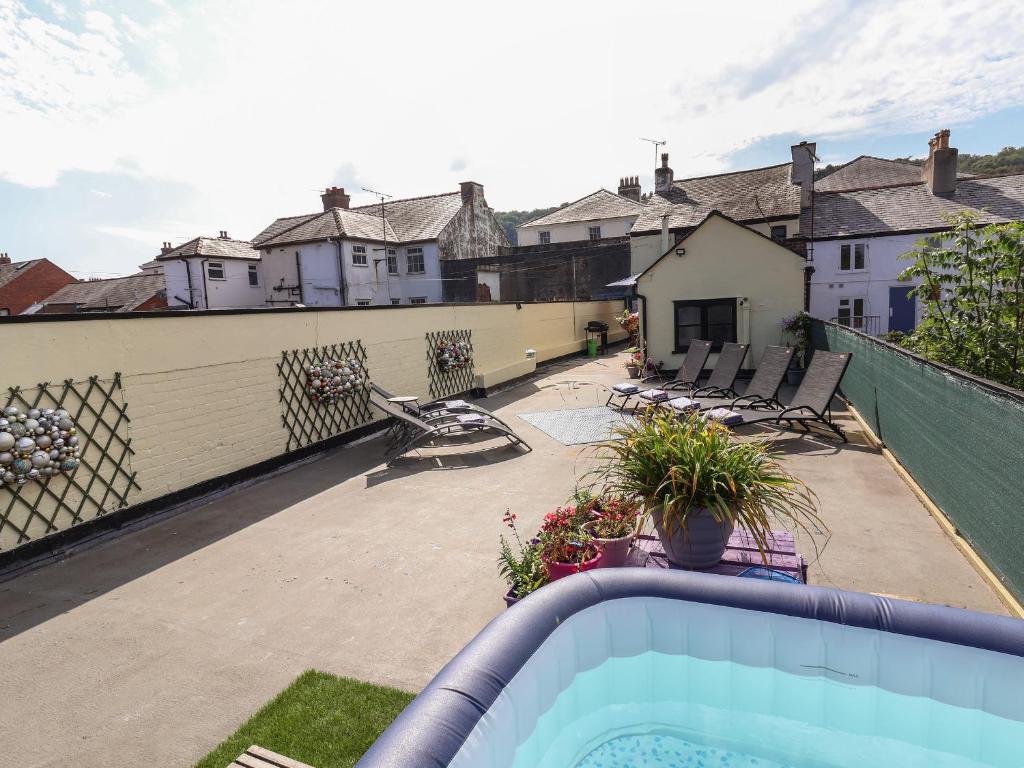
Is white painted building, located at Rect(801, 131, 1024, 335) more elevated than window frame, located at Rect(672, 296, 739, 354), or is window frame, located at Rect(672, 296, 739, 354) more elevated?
white painted building, located at Rect(801, 131, 1024, 335)

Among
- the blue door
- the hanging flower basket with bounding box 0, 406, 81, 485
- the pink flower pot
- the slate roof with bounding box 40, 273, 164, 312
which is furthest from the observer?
the slate roof with bounding box 40, 273, 164, 312

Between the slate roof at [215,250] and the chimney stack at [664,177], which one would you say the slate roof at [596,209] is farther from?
the slate roof at [215,250]

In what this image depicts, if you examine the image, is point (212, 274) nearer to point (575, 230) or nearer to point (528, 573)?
point (575, 230)

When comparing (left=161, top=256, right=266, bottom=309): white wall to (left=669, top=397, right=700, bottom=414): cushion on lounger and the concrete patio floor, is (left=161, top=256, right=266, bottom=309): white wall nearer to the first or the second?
the concrete patio floor

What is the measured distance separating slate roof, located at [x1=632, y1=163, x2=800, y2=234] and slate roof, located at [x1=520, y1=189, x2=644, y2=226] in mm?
7212

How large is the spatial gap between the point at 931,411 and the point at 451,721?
5781 mm

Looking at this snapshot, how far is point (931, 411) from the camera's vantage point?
5.88 meters

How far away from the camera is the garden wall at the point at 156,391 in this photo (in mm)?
5891

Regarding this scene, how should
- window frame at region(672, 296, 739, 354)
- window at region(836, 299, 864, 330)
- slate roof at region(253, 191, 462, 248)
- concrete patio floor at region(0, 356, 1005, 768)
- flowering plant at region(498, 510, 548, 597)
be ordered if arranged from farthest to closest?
slate roof at region(253, 191, 462, 248) → window at region(836, 299, 864, 330) → window frame at region(672, 296, 739, 354) → flowering plant at region(498, 510, 548, 597) → concrete patio floor at region(0, 356, 1005, 768)

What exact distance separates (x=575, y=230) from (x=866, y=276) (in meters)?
19.1

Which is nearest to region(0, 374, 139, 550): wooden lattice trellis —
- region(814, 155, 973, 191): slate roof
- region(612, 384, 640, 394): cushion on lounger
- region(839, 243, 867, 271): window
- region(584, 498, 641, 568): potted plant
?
region(584, 498, 641, 568): potted plant

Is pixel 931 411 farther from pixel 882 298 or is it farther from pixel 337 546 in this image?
pixel 882 298

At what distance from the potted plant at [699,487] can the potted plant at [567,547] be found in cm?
43

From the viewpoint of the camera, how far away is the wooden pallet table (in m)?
4.02
